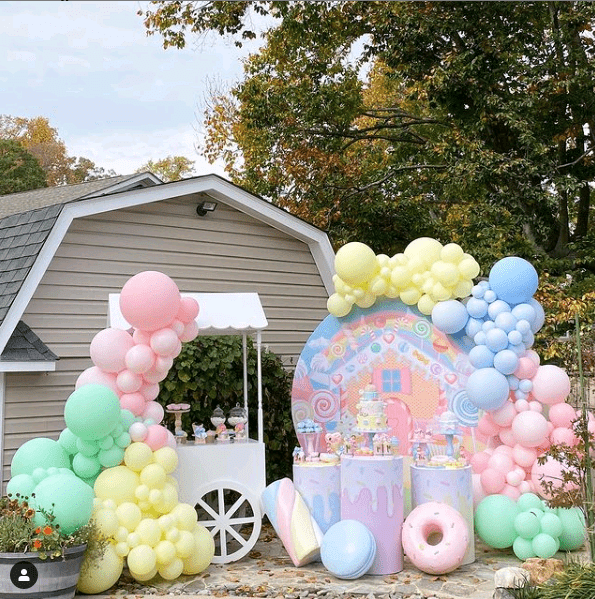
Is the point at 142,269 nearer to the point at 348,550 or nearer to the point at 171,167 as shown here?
the point at 348,550

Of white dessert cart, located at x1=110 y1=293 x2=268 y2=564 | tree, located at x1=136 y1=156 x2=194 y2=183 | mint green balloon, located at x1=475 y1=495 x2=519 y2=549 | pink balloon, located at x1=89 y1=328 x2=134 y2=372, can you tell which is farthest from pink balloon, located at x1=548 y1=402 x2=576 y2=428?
tree, located at x1=136 y1=156 x2=194 y2=183

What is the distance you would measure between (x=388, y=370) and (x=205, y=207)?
2.63 meters

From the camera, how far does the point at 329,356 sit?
8141mm

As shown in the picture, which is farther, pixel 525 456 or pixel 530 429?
pixel 525 456

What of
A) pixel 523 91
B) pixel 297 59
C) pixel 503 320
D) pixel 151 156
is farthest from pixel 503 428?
pixel 151 156

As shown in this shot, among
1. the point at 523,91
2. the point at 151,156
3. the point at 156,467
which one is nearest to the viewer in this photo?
the point at 156,467

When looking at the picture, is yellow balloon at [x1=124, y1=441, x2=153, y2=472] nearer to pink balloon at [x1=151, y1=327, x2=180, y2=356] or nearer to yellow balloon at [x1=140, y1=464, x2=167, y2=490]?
yellow balloon at [x1=140, y1=464, x2=167, y2=490]

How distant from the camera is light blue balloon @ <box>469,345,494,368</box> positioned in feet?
23.8

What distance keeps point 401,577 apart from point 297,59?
31.6 ft

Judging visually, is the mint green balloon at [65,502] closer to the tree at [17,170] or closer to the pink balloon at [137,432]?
the pink balloon at [137,432]

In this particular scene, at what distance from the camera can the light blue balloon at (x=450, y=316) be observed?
24.5 feet

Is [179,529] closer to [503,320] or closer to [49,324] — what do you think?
[49,324]

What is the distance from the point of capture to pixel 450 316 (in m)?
7.45

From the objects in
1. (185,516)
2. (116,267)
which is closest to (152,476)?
(185,516)
